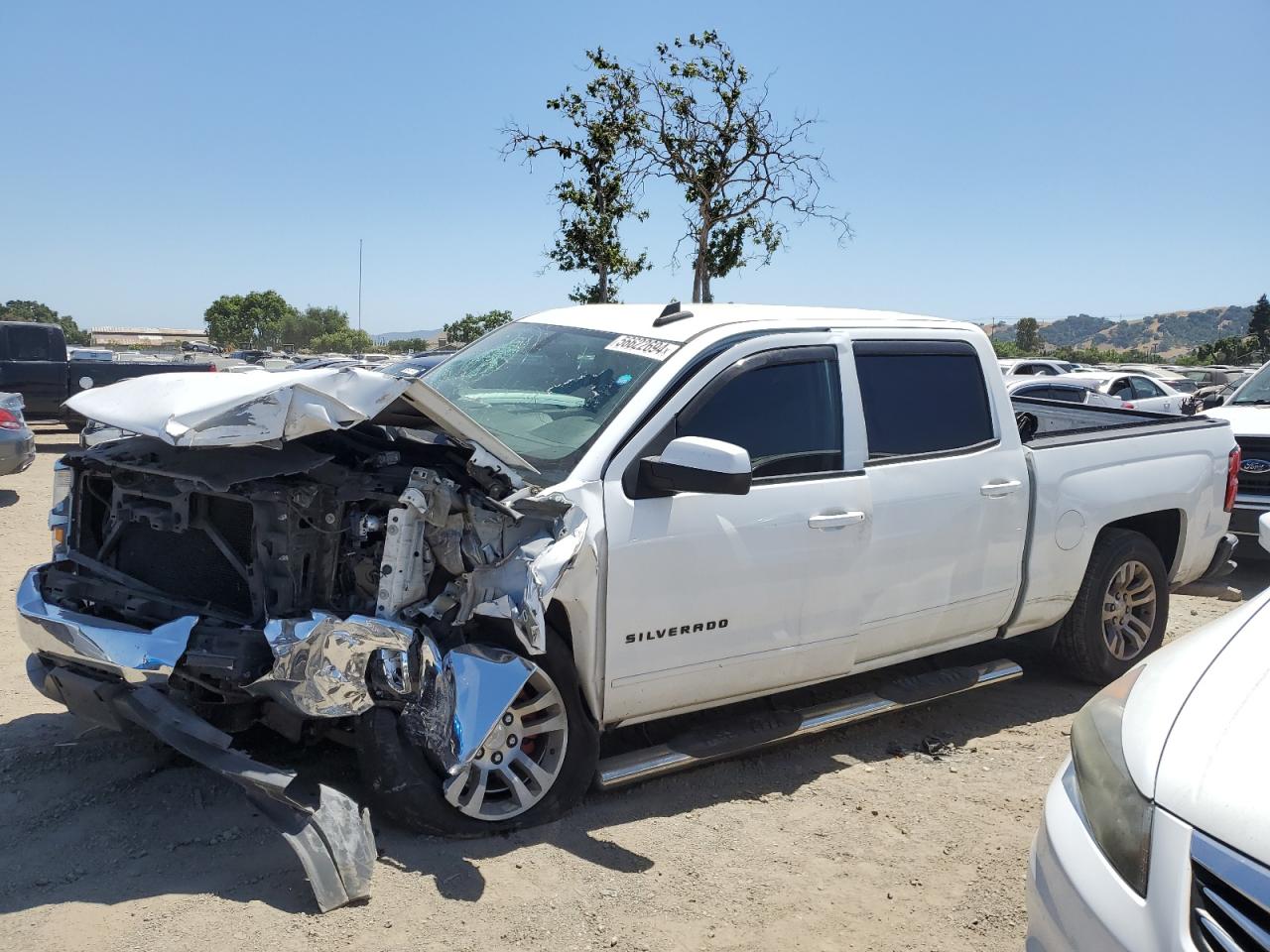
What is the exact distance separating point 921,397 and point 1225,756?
2.80m

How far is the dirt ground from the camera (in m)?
3.21

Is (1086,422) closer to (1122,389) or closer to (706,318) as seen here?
(706,318)

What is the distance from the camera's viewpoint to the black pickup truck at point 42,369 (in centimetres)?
1547

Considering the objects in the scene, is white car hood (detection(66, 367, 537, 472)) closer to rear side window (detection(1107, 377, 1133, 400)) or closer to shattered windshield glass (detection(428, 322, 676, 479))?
shattered windshield glass (detection(428, 322, 676, 479))

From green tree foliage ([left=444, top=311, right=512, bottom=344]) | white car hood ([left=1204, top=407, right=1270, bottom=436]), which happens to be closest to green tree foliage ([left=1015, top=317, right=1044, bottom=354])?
green tree foliage ([left=444, top=311, right=512, bottom=344])

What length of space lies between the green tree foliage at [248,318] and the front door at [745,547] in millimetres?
70770

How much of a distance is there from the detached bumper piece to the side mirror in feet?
5.09

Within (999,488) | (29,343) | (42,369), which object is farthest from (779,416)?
(29,343)

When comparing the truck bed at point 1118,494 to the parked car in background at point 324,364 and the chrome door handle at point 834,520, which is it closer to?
the chrome door handle at point 834,520

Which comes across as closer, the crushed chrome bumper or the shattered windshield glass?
the crushed chrome bumper

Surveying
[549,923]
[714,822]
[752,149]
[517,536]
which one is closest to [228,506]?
[517,536]

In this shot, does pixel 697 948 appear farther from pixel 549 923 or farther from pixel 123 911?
pixel 123 911

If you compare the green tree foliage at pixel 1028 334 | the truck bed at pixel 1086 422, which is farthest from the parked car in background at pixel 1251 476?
the green tree foliage at pixel 1028 334

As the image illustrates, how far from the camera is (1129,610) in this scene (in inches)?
228
